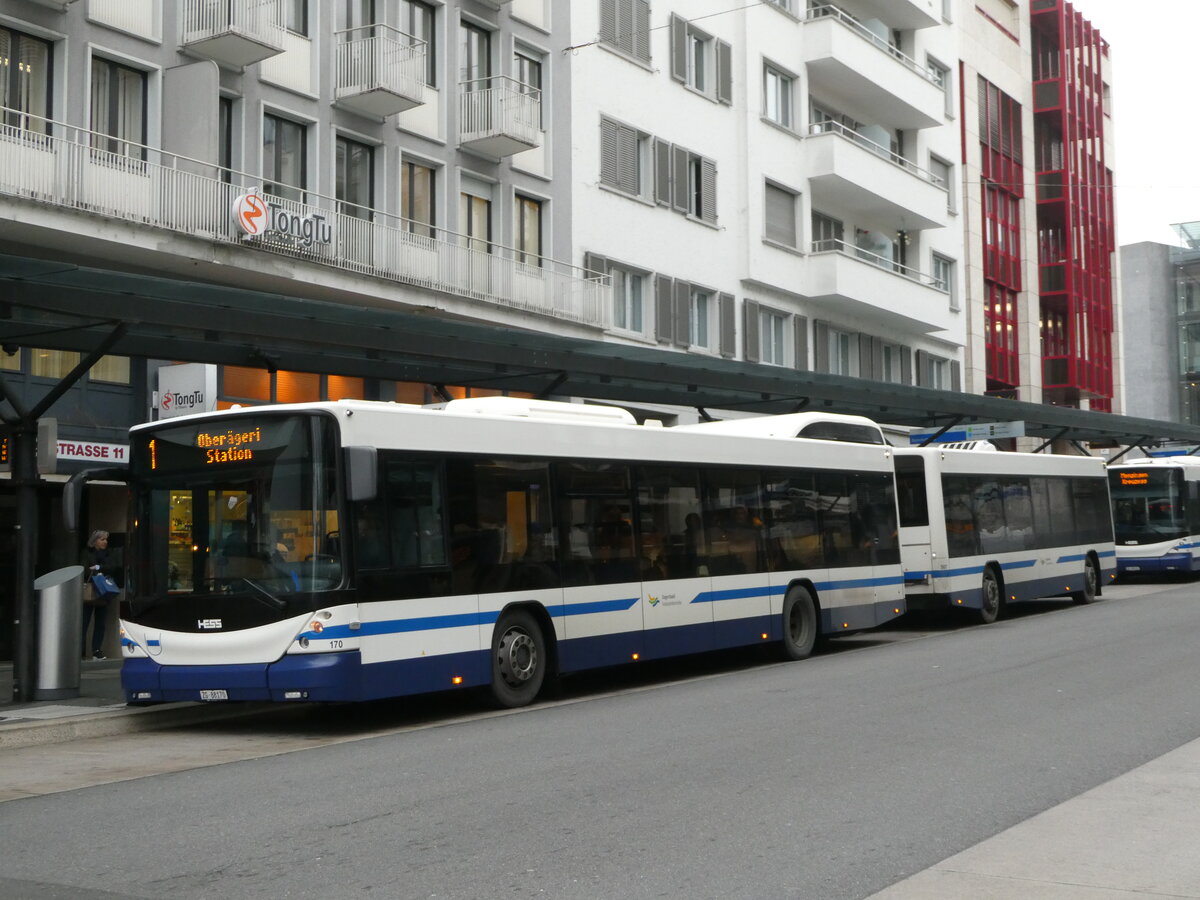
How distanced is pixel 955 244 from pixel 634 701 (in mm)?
35947

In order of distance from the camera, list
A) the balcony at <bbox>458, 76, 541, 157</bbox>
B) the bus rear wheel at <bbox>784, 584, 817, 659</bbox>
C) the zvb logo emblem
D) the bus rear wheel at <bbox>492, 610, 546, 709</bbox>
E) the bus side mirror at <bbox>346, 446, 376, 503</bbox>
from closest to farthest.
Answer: the bus side mirror at <bbox>346, 446, 376, 503</bbox>, the bus rear wheel at <bbox>492, 610, 546, 709</bbox>, the bus rear wheel at <bbox>784, 584, 817, 659</bbox>, the zvb logo emblem, the balcony at <bbox>458, 76, 541, 157</bbox>

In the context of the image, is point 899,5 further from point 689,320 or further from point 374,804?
point 374,804

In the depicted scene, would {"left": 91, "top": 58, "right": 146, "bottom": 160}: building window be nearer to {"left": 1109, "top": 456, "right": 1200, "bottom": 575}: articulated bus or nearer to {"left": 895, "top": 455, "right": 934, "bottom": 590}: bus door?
{"left": 895, "top": 455, "right": 934, "bottom": 590}: bus door

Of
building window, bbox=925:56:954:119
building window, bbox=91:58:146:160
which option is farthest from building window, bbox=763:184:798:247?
building window, bbox=91:58:146:160

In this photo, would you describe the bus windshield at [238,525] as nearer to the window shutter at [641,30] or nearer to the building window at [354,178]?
the building window at [354,178]

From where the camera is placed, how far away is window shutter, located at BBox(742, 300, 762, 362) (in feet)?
119

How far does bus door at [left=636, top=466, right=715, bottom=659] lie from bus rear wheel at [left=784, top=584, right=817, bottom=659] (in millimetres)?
1887

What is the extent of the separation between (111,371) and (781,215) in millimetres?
20653

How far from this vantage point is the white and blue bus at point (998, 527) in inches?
921

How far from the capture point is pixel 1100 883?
662 centimetres

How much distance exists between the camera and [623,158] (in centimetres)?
3253

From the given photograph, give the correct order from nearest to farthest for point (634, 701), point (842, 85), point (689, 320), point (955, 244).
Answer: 1. point (634, 701)
2. point (689, 320)
3. point (842, 85)
4. point (955, 244)

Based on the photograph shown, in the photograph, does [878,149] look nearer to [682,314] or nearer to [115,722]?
[682,314]

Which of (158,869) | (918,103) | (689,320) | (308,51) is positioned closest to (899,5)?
(918,103)
